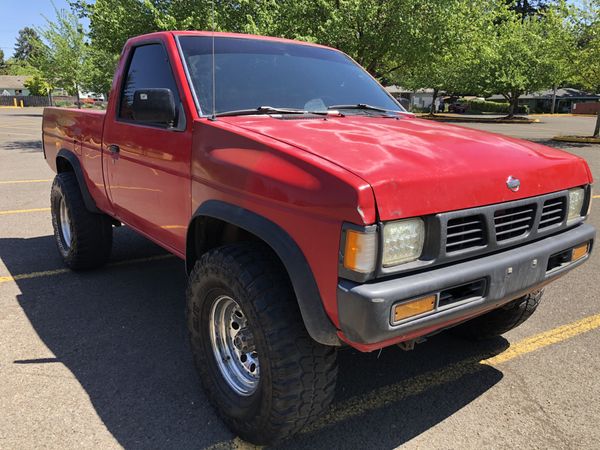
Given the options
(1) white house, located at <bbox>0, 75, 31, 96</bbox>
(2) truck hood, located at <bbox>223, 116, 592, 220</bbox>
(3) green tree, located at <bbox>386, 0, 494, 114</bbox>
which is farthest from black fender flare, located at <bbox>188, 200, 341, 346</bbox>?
(1) white house, located at <bbox>0, 75, 31, 96</bbox>

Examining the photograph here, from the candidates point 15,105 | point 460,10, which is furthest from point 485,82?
point 15,105

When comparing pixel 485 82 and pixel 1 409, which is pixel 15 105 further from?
pixel 1 409

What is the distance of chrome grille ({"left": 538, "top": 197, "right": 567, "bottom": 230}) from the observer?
8.74 feet

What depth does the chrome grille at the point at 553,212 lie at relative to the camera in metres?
2.66

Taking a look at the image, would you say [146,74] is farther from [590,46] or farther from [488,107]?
[488,107]

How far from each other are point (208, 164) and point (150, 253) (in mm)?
3235

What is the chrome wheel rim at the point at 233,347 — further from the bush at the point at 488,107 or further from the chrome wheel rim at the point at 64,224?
the bush at the point at 488,107

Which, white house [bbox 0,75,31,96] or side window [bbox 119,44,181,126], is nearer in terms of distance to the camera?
side window [bbox 119,44,181,126]

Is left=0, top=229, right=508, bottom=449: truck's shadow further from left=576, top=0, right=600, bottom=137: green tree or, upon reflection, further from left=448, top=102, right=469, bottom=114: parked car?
left=448, top=102, right=469, bottom=114: parked car

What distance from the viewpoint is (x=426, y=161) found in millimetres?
2273

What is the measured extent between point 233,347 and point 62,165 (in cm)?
353

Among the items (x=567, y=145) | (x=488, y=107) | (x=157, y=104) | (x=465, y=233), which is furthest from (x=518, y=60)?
(x=465, y=233)

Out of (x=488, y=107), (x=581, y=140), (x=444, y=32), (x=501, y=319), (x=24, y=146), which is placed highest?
(x=444, y=32)

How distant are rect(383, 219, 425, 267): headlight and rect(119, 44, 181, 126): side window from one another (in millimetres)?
1639
